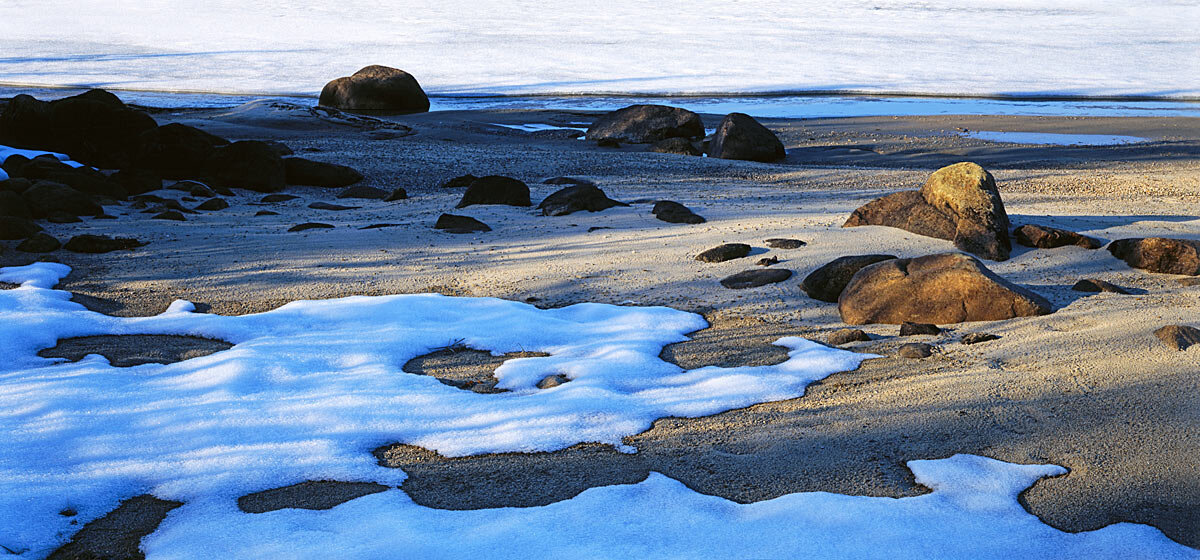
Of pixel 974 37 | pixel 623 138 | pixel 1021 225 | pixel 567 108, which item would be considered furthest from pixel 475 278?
pixel 974 37

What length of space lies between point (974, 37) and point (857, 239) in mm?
30252

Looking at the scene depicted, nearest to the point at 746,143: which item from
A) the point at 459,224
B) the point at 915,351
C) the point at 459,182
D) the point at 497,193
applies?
the point at 459,182

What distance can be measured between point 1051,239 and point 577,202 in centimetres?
352

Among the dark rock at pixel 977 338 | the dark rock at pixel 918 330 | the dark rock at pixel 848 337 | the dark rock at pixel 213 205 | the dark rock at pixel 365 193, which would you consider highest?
the dark rock at pixel 977 338

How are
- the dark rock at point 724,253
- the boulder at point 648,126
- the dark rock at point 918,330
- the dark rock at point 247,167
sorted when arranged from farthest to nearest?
the boulder at point 648,126, the dark rock at point 247,167, the dark rock at point 724,253, the dark rock at point 918,330

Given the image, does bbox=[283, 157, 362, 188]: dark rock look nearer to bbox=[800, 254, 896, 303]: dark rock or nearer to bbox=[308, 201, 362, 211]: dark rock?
bbox=[308, 201, 362, 211]: dark rock

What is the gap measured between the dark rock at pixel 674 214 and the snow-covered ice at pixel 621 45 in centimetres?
1475

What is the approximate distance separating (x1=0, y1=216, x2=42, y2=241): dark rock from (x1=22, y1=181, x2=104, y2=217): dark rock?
2.52 feet

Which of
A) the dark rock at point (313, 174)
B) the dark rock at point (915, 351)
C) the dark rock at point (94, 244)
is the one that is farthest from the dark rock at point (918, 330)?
the dark rock at point (313, 174)

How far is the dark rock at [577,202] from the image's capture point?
786cm

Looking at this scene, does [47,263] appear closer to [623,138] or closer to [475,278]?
[475,278]

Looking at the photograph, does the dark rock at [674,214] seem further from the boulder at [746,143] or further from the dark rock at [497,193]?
the boulder at [746,143]

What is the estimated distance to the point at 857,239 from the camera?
5984mm

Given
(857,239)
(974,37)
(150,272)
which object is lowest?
(150,272)
